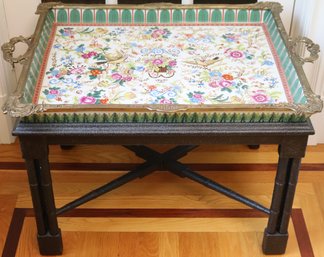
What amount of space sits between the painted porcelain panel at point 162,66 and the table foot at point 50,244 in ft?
1.39

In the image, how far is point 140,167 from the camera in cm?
176

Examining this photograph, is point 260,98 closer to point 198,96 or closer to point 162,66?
point 198,96

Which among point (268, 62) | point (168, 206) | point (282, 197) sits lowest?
point (168, 206)

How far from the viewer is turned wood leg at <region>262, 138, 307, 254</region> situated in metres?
1.41

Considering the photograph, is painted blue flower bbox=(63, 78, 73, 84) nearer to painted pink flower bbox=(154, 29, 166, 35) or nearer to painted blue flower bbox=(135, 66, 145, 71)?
painted blue flower bbox=(135, 66, 145, 71)

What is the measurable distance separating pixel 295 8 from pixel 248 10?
0.76 feet

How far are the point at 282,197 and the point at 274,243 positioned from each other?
0.58ft

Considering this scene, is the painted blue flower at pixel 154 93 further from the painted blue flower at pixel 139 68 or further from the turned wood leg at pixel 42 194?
the turned wood leg at pixel 42 194

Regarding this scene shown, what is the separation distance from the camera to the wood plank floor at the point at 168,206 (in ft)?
5.51

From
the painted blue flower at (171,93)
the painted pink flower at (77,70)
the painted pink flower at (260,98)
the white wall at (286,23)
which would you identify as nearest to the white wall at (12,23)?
the white wall at (286,23)

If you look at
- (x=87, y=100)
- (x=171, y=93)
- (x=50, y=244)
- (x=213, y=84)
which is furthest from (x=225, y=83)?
(x=50, y=244)

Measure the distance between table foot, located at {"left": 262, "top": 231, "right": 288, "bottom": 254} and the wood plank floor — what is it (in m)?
0.03

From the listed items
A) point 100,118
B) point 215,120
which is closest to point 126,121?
point 100,118

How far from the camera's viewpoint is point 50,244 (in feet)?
5.31
